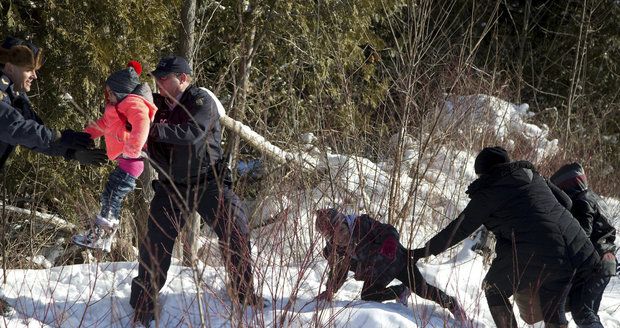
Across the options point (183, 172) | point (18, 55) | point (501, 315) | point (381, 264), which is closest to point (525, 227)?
point (501, 315)

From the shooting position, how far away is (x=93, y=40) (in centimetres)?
773

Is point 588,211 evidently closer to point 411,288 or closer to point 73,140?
point 411,288

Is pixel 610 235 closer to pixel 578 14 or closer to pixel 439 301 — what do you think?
pixel 439 301

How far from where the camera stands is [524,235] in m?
4.70

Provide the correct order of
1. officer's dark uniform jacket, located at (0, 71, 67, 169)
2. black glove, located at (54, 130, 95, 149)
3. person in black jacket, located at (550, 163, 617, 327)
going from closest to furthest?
officer's dark uniform jacket, located at (0, 71, 67, 169) < black glove, located at (54, 130, 95, 149) < person in black jacket, located at (550, 163, 617, 327)

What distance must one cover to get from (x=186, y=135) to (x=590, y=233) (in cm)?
276

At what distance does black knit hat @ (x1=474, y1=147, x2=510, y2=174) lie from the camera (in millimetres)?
4785

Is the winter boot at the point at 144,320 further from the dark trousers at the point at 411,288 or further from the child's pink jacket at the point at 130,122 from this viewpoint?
the dark trousers at the point at 411,288

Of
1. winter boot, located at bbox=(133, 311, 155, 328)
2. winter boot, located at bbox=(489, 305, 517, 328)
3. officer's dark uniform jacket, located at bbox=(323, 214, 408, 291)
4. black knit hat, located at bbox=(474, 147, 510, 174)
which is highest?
black knit hat, located at bbox=(474, 147, 510, 174)

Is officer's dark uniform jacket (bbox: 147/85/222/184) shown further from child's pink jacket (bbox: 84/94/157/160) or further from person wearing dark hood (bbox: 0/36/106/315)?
person wearing dark hood (bbox: 0/36/106/315)

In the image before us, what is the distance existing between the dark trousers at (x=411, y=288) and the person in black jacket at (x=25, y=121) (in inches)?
74.8

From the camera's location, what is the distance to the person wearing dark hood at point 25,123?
409 cm

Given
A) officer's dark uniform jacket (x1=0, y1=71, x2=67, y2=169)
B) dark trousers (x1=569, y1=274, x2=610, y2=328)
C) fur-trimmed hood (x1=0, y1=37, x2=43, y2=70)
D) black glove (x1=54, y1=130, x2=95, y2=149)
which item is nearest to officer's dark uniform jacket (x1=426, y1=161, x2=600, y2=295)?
dark trousers (x1=569, y1=274, x2=610, y2=328)

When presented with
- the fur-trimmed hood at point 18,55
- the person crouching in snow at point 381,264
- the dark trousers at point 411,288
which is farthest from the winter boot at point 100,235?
the dark trousers at point 411,288
